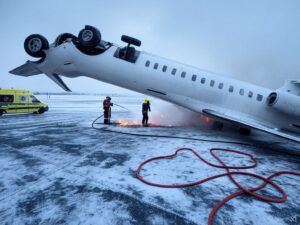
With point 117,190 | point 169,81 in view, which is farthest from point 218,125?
point 117,190

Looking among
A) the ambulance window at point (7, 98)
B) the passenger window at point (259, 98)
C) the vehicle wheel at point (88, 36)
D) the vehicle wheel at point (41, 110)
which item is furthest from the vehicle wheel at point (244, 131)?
the ambulance window at point (7, 98)

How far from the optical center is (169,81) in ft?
32.0

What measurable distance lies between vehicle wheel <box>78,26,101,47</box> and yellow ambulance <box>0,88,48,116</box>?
965 centimetres

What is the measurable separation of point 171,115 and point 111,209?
12.0 metres

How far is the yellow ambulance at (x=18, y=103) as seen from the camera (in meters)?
13.9

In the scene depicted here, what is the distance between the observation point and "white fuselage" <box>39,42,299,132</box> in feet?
30.8

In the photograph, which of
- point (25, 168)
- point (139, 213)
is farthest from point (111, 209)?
point (25, 168)

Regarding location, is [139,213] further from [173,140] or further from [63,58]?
[63,58]

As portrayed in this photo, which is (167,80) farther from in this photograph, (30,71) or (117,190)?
(30,71)

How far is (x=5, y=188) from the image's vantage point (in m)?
3.45

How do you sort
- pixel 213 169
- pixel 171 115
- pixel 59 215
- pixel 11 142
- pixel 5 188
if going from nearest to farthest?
pixel 59 215 → pixel 5 188 → pixel 213 169 → pixel 11 142 → pixel 171 115

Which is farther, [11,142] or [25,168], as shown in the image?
[11,142]

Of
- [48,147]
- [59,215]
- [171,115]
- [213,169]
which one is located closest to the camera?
[59,215]

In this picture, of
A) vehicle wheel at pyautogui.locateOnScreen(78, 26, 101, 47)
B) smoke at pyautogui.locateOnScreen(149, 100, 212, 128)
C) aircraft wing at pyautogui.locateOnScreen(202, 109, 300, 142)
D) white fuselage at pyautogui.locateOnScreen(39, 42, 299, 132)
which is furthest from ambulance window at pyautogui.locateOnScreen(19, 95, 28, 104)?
aircraft wing at pyautogui.locateOnScreen(202, 109, 300, 142)
